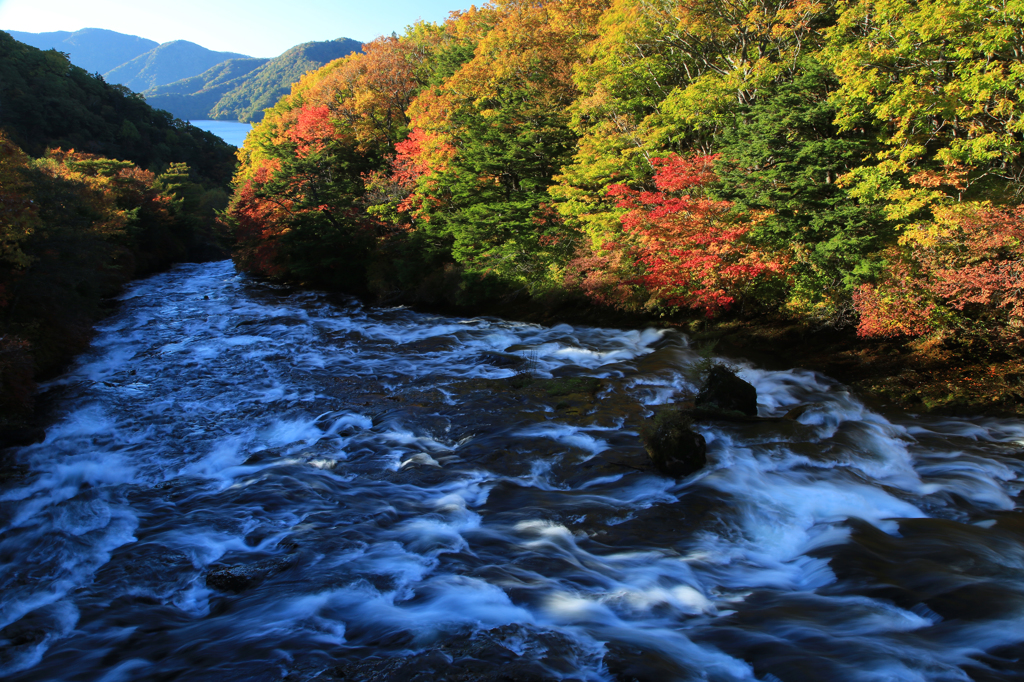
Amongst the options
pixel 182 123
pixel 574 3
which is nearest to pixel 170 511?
pixel 574 3

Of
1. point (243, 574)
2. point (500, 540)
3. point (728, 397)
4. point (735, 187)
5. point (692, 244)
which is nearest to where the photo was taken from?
point (243, 574)

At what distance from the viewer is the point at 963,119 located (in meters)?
13.4

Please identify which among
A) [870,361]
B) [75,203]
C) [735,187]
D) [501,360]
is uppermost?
[735,187]

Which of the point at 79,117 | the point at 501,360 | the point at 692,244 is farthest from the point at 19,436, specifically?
the point at 79,117

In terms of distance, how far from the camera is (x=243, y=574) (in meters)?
6.99

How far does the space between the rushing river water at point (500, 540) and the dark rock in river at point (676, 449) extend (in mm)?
269

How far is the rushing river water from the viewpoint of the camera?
559 cm

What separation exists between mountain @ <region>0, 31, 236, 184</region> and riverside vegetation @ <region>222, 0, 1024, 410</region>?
62.1 meters

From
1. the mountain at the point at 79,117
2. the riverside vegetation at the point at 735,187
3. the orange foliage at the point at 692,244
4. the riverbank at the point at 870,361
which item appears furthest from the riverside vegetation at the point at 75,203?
the riverbank at the point at 870,361

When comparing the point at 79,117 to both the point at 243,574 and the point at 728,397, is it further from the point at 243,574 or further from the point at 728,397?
the point at 728,397

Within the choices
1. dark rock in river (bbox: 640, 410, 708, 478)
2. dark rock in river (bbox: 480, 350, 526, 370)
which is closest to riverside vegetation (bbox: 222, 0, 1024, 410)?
dark rock in river (bbox: 480, 350, 526, 370)

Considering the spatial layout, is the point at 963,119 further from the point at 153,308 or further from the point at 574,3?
the point at 153,308

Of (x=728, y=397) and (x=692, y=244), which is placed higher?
(x=692, y=244)

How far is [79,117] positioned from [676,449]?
9564 cm
